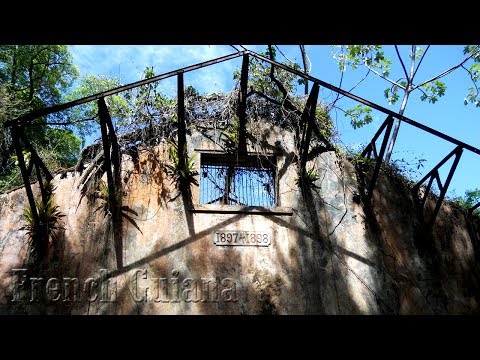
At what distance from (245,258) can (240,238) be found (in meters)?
0.33

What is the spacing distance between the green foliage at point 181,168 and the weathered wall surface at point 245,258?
163 millimetres

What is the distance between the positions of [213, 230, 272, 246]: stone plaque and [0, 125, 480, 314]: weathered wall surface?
3.0 inches

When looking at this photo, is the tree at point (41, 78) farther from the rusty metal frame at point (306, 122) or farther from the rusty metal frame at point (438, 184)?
the rusty metal frame at point (438, 184)

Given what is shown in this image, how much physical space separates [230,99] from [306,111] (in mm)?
1644

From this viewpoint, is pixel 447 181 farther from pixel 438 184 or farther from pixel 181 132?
pixel 181 132

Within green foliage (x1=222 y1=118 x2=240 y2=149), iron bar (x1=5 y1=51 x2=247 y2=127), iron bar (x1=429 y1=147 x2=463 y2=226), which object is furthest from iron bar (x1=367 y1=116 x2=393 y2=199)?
iron bar (x1=5 y1=51 x2=247 y2=127)

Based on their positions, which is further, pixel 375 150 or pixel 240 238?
pixel 375 150

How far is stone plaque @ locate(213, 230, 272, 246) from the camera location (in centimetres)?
761

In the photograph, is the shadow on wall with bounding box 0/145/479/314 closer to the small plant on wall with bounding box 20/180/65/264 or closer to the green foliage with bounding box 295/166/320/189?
the green foliage with bounding box 295/166/320/189

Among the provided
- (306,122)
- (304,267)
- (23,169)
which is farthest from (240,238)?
(23,169)

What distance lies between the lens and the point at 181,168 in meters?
8.03

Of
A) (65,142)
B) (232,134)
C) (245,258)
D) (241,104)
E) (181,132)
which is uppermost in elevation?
(65,142)

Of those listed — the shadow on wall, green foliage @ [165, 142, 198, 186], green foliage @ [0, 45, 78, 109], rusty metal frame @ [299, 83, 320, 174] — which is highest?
green foliage @ [0, 45, 78, 109]
